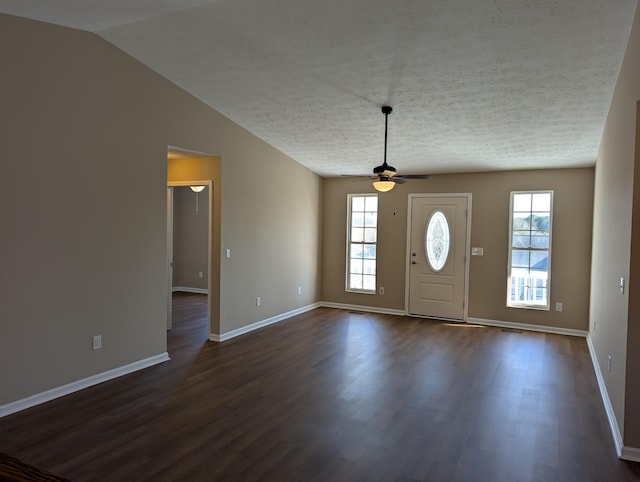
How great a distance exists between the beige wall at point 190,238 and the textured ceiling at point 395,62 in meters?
4.29

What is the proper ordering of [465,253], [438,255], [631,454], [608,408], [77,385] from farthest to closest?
[438,255]
[465,253]
[77,385]
[608,408]
[631,454]

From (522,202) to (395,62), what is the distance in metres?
3.81

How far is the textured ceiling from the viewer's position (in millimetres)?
3133

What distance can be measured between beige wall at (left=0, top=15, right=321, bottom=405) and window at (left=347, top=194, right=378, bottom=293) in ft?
9.97

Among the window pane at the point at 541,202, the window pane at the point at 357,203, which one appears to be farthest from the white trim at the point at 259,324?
the window pane at the point at 541,202

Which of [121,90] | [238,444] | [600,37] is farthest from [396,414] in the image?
[121,90]

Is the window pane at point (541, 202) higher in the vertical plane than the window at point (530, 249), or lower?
higher

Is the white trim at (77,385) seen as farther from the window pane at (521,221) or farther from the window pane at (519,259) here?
the window pane at (521,221)

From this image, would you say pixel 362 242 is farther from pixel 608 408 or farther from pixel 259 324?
pixel 608 408

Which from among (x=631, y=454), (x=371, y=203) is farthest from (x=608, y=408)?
(x=371, y=203)

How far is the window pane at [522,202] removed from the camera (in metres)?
6.55

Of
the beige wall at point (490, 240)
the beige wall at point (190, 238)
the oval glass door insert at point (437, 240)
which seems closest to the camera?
the beige wall at point (490, 240)

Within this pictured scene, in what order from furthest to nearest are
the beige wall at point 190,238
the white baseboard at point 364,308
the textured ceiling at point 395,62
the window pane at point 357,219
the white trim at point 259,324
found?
the beige wall at point 190,238, the window pane at point 357,219, the white baseboard at point 364,308, the white trim at point 259,324, the textured ceiling at point 395,62

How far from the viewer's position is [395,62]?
3830mm
